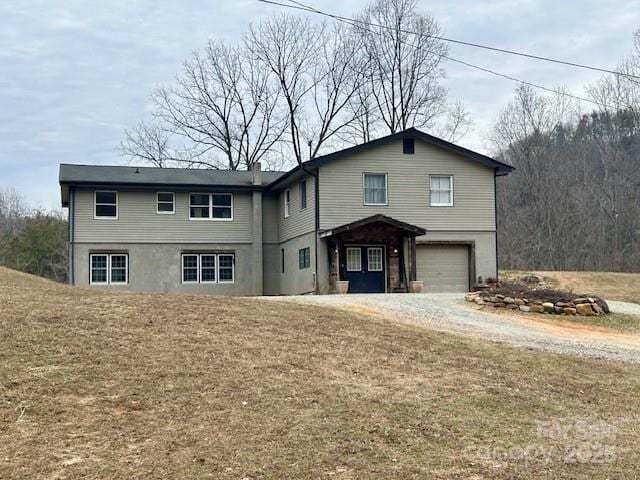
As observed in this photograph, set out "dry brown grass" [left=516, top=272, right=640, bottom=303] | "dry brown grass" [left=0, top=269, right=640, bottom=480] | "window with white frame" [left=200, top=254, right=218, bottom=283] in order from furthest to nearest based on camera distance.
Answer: "window with white frame" [left=200, top=254, right=218, bottom=283], "dry brown grass" [left=516, top=272, right=640, bottom=303], "dry brown grass" [left=0, top=269, right=640, bottom=480]

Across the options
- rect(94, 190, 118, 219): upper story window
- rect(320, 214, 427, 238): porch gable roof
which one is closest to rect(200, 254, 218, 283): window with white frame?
rect(94, 190, 118, 219): upper story window

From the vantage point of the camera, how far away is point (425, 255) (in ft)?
87.6

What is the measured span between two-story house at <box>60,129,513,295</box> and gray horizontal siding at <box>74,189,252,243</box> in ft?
0.13

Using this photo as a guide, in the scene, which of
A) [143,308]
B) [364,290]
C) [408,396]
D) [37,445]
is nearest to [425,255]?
[364,290]

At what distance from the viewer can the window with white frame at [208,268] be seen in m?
29.4

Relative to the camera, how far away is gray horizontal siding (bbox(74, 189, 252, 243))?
28500 mm

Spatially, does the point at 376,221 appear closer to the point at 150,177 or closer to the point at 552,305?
the point at 552,305

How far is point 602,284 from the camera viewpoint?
30.5 metres

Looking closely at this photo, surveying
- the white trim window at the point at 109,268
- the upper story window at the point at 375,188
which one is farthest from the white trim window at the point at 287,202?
the white trim window at the point at 109,268

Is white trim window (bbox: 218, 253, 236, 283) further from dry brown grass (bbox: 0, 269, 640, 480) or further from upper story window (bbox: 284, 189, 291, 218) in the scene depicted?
dry brown grass (bbox: 0, 269, 640, 480)

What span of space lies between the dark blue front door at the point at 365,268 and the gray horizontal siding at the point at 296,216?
173cm

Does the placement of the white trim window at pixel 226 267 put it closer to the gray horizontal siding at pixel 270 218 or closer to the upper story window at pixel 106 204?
the gray horizontal siding at pixel 270 218

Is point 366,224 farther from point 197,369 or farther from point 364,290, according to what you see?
point 197,369

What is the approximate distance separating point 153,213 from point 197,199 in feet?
6.06
